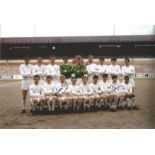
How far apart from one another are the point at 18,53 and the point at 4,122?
782 cm

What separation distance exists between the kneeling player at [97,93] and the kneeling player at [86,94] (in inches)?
2.9

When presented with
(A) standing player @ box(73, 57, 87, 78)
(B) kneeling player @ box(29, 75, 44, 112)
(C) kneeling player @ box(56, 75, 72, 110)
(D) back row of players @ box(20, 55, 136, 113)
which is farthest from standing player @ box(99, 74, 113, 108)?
(B) kneeling player @ box(29, 75, 44, 112)

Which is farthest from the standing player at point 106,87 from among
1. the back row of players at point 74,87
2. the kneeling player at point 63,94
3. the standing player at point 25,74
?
the standing player at point 25,74

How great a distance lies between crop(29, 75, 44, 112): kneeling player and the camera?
5.19 m

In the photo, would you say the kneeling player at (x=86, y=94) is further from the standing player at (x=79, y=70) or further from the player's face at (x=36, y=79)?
the player's face at (x=36, y=79)

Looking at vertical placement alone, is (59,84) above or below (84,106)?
above

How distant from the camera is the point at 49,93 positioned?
539cm

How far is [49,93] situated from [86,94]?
69 centimetres

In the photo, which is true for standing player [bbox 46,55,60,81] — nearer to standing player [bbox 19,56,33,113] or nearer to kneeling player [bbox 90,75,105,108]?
standing player [bbox 19,56,33,113]

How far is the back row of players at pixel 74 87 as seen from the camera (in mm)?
5336

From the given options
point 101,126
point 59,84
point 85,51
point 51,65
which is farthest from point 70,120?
point 85,51

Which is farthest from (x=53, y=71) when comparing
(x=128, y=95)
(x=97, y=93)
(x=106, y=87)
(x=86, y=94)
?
(x=128, y=95)

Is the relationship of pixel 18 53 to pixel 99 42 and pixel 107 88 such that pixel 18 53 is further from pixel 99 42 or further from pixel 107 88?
pixel 107 88
